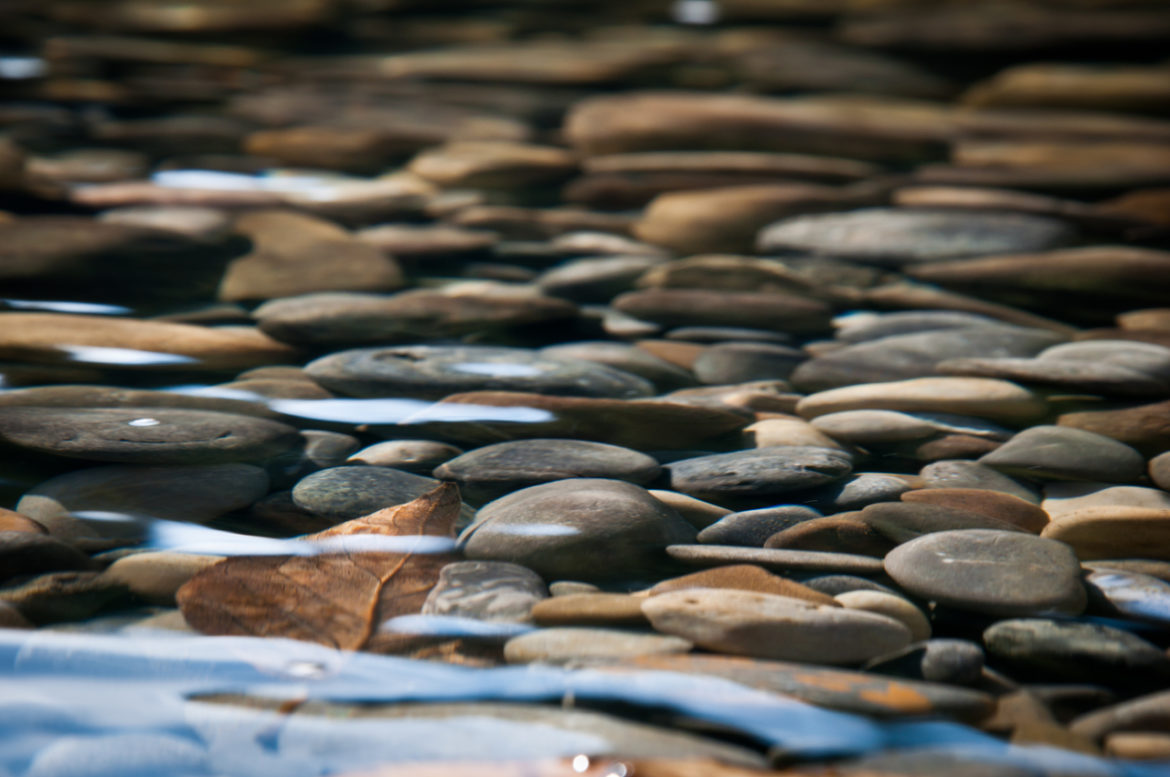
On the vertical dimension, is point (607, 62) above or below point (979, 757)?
above

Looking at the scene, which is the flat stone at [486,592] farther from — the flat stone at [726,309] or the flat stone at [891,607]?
the flat stone at [726,309]

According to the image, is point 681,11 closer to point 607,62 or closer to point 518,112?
point 607,62

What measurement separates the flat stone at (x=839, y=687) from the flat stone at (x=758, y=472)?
0.97 feet

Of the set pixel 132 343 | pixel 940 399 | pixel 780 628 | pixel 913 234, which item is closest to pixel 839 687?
pixel 780 628

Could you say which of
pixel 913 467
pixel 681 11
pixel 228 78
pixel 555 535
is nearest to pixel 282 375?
pixel 555 535

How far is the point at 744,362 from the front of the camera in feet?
4.92

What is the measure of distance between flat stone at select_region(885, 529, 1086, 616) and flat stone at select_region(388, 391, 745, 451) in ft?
→ 1.10

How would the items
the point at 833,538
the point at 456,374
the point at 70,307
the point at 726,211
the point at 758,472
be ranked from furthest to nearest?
the point at 726,211, the point at 70,307, the point at 456,374, the point at 758,472, the point at 833,538

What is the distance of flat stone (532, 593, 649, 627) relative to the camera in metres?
0.85

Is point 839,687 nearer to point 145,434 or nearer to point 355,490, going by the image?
point 355,490

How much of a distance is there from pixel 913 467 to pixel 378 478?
0.59 meters

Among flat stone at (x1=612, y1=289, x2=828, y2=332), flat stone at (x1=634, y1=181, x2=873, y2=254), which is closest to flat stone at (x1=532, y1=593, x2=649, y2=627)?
flat stone at (x1=612, y1=289, x2=828, y2=332)

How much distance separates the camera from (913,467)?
119 centimetres

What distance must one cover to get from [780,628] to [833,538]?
0.63ft
